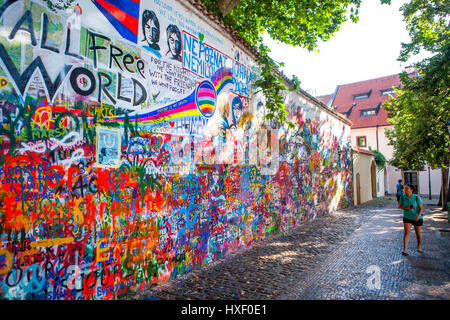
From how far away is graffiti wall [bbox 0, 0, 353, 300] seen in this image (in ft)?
11.2

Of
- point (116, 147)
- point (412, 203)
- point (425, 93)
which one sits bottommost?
Result: point (412, 203)

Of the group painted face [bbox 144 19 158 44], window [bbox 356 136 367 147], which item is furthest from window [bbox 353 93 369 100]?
painted face [bbox 144 19 158 44]

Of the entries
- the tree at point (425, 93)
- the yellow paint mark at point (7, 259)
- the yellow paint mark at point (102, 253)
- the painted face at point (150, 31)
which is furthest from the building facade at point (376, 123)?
the yellow paint mark at point (7, 259)

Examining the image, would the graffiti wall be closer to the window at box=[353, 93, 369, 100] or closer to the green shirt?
the green shirt

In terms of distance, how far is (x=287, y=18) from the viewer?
12742mm

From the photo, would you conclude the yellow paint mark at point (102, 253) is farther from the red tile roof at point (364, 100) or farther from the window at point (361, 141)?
the red tile roof at point (364, 100)

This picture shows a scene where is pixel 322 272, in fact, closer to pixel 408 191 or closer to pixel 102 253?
pixel 408 191

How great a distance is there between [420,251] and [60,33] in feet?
30.0

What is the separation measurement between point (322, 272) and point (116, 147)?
469 cm

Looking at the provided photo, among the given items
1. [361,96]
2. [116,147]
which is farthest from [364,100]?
[116,147]

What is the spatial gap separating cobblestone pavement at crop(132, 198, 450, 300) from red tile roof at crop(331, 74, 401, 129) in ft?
95.2

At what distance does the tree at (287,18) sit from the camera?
1126cm
